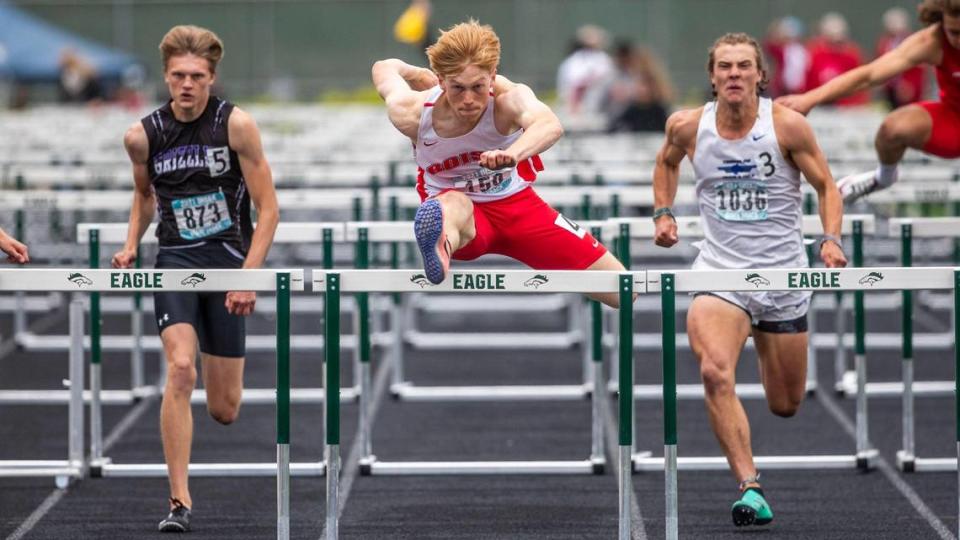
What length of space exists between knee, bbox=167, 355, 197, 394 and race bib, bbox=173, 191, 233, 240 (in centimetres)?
56

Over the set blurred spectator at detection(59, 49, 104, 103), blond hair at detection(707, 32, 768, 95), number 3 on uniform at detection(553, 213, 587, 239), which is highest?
blurred spectator at detection(59, 49, 104, 103)

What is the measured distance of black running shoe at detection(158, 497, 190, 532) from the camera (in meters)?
7.00

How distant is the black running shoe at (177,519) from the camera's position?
7.00 meters

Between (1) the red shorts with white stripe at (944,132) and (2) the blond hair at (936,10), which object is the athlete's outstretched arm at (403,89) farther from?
(1) the red shorts with white stripe at (944,132)

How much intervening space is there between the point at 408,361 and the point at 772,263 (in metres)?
5.31

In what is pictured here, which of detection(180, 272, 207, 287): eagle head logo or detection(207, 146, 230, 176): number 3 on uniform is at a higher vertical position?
detection(207, 146, 230, 176): number 3 on uniform

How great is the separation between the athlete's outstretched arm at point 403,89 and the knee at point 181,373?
1288mm

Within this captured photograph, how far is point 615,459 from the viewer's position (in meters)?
8.74

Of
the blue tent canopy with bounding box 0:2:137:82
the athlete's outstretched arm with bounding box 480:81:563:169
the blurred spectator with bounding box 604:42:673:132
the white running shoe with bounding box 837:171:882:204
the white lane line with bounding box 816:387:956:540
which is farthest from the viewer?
the blue tent canopy with bounding box 0:2:137:82

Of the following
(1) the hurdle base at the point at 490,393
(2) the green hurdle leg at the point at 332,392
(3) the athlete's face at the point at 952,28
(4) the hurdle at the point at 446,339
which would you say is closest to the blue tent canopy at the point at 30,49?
(4) the hurdle at the point at 446,339

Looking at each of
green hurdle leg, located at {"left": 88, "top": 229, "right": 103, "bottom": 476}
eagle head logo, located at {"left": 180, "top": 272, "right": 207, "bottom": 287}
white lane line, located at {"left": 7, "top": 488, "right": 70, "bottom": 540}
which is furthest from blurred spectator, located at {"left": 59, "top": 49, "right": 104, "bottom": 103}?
eagle head logo, located at {"left": 180, "top": 272, "right": 207, "bottom": 287}

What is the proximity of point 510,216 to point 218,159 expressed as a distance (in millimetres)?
1267

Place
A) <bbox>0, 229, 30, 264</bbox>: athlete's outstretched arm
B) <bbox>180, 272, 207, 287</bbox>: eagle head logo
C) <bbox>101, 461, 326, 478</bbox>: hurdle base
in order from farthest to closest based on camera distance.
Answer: <bbox>101, 461, 326, 478</bbox>: hurdle base → <bbox>0, 229, 30, 264</bbox>: athlete's outstretched arm → <bbox>180, 272, 207, 287</bbox>: eagle head logo

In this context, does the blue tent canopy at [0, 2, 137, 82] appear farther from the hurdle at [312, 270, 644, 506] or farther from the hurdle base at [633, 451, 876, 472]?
the hurdle at [312, 270, 644, 506]
